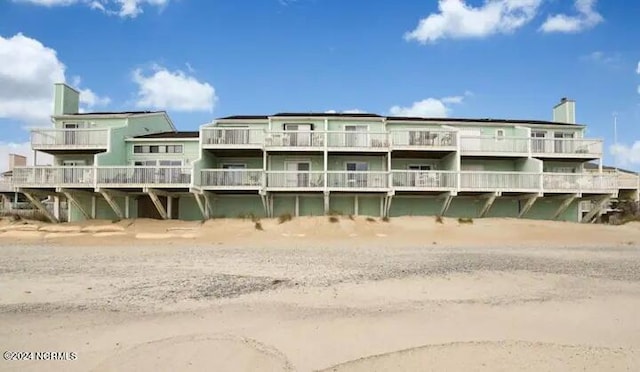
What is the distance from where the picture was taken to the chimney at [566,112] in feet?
121

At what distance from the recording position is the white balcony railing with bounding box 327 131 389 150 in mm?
29828

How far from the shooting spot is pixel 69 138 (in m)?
31.1

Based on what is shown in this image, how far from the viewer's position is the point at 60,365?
20.9ft

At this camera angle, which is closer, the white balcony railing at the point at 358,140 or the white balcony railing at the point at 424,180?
the white balcony railing at the point at 424,180

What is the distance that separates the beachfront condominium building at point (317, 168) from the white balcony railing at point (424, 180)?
0.21 ft

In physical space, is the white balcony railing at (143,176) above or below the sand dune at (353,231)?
above

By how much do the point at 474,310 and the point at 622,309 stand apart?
9.76 ft

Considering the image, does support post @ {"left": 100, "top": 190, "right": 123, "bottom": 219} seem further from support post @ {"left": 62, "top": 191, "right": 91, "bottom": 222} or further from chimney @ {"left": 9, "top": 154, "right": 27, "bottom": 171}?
chimney @ {"left": 9, "top": 154, "right": 27, "bottom": 171}

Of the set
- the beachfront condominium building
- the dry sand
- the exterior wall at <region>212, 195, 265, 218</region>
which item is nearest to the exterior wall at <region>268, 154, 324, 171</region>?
the beachfront condominium building

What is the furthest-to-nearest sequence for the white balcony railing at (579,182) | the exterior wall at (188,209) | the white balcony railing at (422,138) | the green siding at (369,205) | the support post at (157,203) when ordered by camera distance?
the exterior wall at (188,209) → the green siding at (369,205) → the white balcony railing at (422,138) → the white balcony railing at (579,182) → the support post at (157,203)

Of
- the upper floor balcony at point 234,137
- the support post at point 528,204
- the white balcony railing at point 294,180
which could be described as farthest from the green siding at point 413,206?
the upper floor balcony at point 234,137

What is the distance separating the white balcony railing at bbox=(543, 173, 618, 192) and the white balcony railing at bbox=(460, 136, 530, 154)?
8.98 feet

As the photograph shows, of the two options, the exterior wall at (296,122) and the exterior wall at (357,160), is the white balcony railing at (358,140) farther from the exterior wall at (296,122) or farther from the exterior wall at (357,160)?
the exterior wall at (296,122)

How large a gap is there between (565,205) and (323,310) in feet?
87.7
